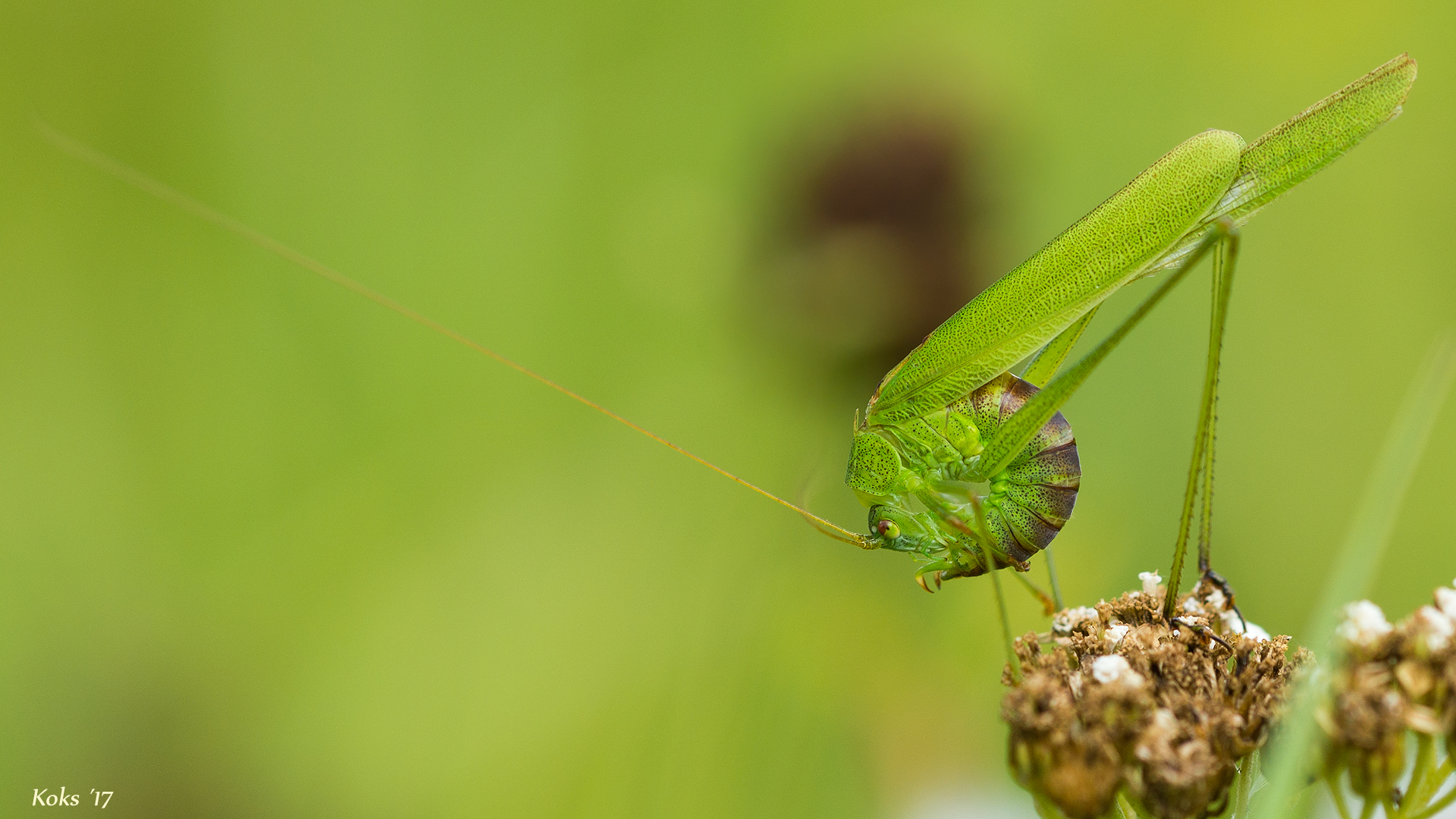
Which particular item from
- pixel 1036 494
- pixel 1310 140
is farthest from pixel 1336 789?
pixel 1310 140

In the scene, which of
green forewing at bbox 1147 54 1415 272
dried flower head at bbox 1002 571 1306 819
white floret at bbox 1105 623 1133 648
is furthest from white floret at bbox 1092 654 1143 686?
green forewing at bbox 1147 54 1415 272

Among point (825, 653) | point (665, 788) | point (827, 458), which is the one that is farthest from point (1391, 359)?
point (665, 788)

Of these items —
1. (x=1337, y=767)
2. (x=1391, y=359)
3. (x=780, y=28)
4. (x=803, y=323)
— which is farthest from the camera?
(x=780, y=28)

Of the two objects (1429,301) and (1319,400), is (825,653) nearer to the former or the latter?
(1319,400)

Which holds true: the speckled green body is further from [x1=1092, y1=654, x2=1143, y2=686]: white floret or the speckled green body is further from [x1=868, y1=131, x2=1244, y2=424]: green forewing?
[x1=1092, y1=654, x2=1143, y2=686]: white floret

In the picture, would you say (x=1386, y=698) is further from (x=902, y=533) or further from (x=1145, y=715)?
(x=902, y=533)

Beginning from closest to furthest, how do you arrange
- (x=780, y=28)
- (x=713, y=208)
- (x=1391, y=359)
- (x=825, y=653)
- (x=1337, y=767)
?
(x=1337, y=767)
(x=825, y=653)
(x=713, y=208)
(x=1391, y=359)
(x=780, y=28)
